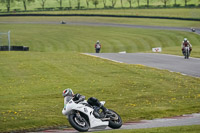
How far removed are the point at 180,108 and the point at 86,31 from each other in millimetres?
63728

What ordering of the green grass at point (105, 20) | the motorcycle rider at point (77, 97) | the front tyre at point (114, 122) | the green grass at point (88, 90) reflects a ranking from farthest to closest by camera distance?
the green grass at point (105, 20)
the green grass at point (88, 90)
the front tyre at point (114, 122)
the motorcycle rider at point (77, 97)

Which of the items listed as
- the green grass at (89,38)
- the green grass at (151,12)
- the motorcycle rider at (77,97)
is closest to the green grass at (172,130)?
the motorcycle rider at (77,97)

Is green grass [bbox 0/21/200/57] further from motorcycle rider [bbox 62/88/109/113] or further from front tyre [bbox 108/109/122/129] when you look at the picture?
motorcycle rider [bbox 62/88/109/113]

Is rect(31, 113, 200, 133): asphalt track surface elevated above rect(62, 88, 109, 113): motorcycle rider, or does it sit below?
below

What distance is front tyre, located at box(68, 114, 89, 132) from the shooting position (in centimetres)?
1345

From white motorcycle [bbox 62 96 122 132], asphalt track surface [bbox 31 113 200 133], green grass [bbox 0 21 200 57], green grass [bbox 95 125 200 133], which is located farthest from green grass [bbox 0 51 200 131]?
green grass [bbox 0 21 200 57]

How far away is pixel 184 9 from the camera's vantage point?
367ft

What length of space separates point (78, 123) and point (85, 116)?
0.42m

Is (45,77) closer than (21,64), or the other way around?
(45,77)

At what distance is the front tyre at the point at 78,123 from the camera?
13445 millimetres

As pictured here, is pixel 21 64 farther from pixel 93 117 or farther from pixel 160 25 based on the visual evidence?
pixel 160 25

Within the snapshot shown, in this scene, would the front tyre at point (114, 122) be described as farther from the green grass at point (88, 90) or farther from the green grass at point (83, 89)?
the green grass at point (83, 89)

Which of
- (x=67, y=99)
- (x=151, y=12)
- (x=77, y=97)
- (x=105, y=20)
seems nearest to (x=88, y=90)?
(x=67, y=99)

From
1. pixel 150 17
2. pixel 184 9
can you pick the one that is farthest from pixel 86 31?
pixel 184 9
